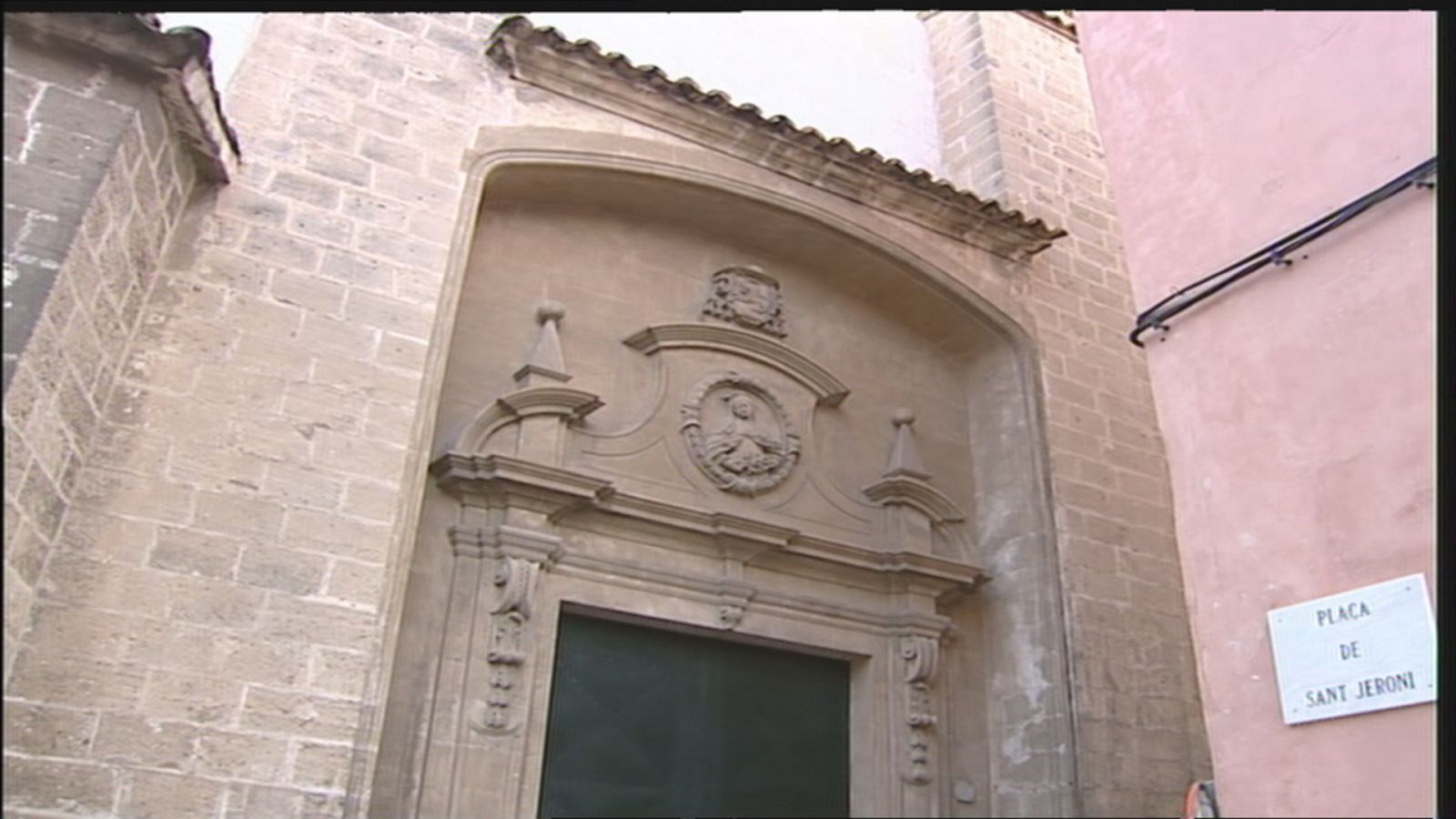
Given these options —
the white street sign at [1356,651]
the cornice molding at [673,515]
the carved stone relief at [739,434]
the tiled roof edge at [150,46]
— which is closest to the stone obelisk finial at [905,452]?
the cornice molding at [673,515]

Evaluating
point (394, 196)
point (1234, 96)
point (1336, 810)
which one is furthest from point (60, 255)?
point (1336, 810)

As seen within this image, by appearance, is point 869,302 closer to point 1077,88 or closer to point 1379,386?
point 1077,88

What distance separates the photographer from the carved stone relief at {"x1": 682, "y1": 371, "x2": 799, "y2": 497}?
262 inches

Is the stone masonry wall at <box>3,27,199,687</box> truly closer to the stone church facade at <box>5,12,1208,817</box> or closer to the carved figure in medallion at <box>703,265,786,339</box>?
the stone church facade at <box>5,12,1208,817</box>

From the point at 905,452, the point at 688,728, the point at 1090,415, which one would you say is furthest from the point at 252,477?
the point at 1090,415

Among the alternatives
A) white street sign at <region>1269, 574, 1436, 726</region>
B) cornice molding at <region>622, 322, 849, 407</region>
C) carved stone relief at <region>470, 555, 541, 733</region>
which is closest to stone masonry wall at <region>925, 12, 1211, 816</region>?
cornice molding at <region>622, 322, 849, 407</region>

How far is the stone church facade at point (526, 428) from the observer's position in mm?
4301

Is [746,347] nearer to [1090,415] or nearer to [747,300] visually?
[747,300]

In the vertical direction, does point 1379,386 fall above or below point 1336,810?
above

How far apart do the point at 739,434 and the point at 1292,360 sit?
4153mm

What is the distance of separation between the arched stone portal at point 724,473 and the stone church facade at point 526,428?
2cm

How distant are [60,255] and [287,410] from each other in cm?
120

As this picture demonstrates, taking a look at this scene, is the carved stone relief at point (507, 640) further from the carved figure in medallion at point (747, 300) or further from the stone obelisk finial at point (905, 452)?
the stone obelisk finial at point (905, 452)

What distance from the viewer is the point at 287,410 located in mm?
4973
